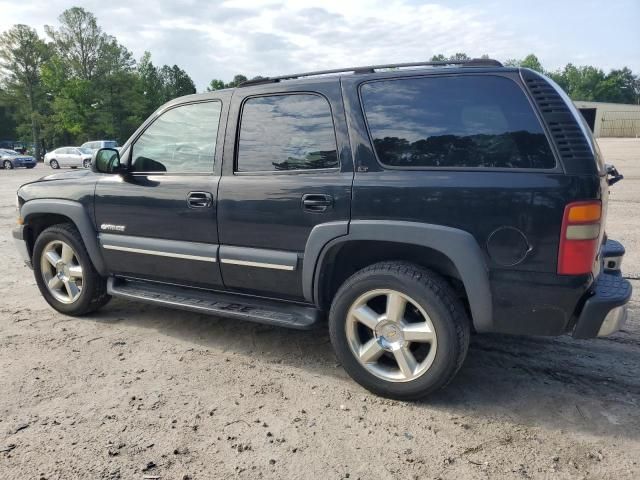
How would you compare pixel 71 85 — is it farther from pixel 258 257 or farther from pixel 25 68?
pixel 258 257

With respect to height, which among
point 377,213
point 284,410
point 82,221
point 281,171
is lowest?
point 284,410

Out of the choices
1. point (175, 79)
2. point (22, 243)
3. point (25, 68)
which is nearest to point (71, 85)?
point (25, 68)

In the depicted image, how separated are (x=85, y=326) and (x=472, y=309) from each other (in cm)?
321

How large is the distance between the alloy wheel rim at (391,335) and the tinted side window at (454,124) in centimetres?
84

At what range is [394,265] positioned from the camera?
9.58ft

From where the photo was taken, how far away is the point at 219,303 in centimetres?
358

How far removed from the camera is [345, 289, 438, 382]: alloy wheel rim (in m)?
2.85

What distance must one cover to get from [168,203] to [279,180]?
95cm

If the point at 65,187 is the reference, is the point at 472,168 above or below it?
above

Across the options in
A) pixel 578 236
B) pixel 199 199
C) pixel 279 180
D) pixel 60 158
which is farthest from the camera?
pixel 60 158

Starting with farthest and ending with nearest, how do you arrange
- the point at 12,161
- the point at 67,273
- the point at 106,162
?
the point at 12,161 → the point at 67,273 → the point at 106,162

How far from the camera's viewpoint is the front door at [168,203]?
3.52m

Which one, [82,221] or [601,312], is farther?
[82,221]

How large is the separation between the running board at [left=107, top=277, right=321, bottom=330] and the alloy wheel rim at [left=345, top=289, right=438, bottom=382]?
1.12ft
